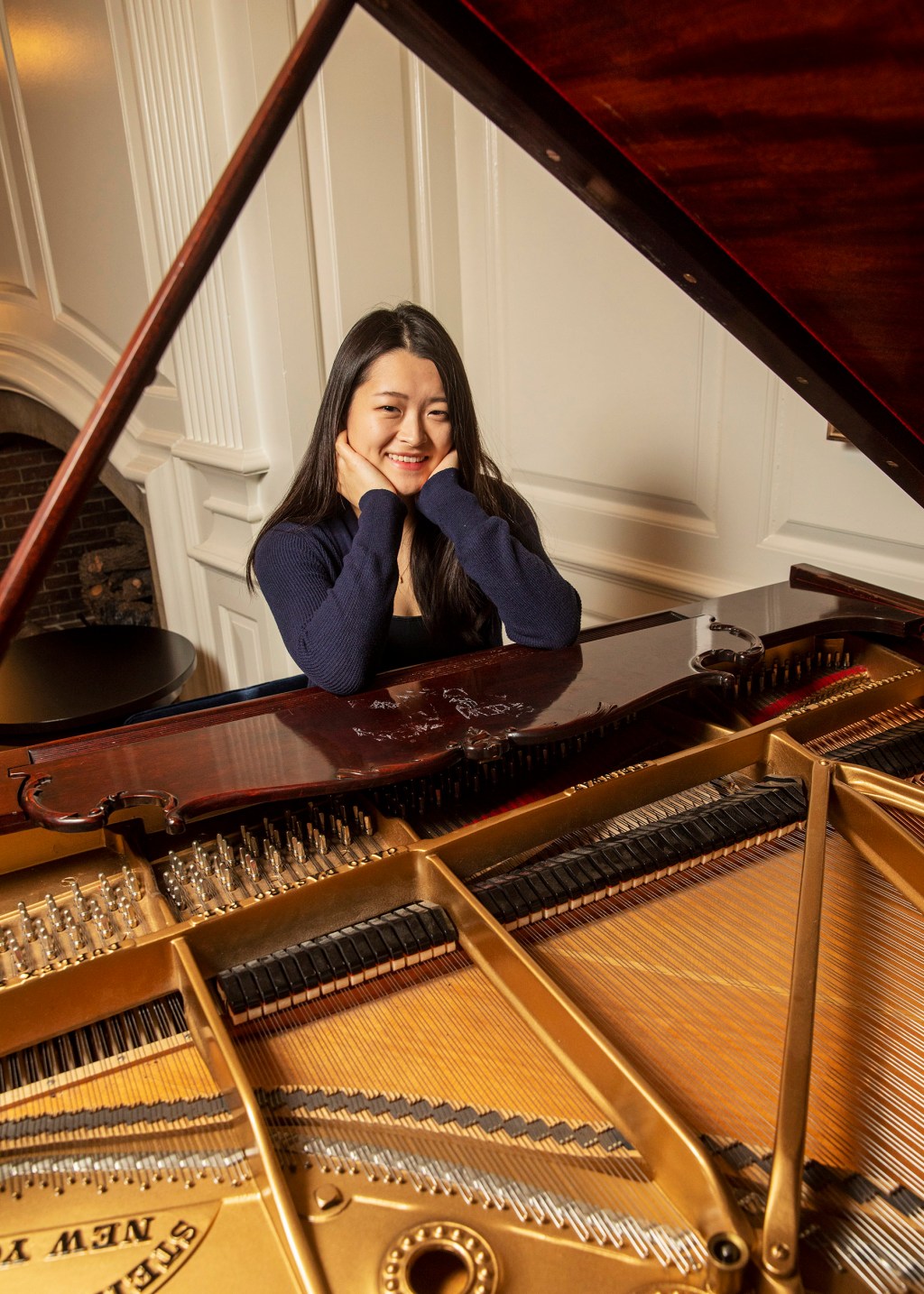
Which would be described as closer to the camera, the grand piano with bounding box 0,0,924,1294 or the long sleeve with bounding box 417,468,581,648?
the grand piano with bounding box 0,0,924,1294

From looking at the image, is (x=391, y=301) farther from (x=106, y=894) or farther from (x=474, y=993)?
(x=474, y=993)

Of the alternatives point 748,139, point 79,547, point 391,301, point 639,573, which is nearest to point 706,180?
Answer: point 748,139

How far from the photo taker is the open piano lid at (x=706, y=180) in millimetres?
705

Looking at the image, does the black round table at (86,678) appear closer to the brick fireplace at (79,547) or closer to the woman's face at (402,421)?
the brick fireplace at (79,547)

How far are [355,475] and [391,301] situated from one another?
1.56 m

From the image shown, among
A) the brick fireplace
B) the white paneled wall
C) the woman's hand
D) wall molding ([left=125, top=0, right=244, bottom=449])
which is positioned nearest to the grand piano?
the woman's hand

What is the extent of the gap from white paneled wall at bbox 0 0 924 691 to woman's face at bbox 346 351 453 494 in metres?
0.96

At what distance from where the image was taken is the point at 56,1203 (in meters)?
0.84

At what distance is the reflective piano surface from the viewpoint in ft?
2.59

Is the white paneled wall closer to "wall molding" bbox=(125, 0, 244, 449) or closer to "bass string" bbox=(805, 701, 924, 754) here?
"wall molding" bbox=(125, 0, 244, 449)

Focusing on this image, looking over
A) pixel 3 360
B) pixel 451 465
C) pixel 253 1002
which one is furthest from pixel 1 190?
pixel 253 1002

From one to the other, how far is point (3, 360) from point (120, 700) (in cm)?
248

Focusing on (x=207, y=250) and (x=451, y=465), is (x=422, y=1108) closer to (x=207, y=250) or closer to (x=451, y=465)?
(x=207, y=250)

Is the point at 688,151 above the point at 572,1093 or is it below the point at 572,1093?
above
